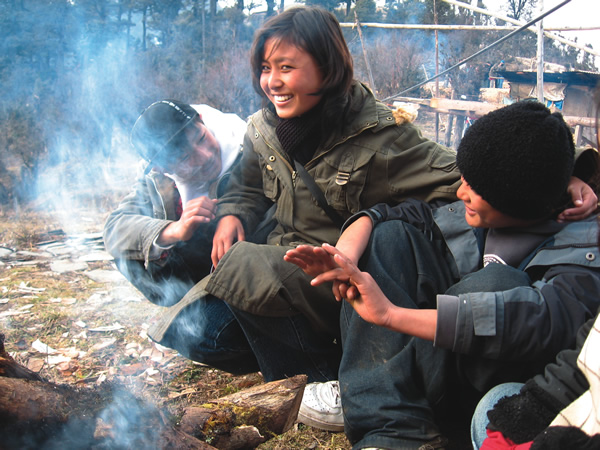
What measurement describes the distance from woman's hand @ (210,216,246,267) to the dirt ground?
803 mm

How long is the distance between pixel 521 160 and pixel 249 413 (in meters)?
1.51

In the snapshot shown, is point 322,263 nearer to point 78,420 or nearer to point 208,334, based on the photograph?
point 78,420

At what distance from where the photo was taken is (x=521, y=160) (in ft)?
6.32

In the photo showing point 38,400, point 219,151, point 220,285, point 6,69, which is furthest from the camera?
point 6,69

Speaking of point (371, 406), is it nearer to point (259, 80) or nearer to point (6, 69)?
point (259, 80)

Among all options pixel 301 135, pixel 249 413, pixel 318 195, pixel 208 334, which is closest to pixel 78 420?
pixel 249 413

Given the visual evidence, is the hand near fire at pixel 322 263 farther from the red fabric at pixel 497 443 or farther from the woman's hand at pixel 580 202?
the woman's hand at pixel 580 202

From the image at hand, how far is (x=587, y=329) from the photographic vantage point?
1.55 metres

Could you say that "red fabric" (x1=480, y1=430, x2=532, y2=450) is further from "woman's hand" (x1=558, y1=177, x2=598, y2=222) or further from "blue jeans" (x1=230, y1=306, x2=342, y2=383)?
"blue jeans" (x1=230, y1=306, x2=342, y2=383)

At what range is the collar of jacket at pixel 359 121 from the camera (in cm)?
269

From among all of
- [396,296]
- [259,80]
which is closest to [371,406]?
[396,296]

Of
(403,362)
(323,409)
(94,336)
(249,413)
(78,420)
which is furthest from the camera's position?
(94,336)

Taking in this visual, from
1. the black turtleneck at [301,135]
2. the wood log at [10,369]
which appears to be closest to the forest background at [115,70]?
the black turtleneck at [301,135]

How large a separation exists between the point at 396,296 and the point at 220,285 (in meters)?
0.89
